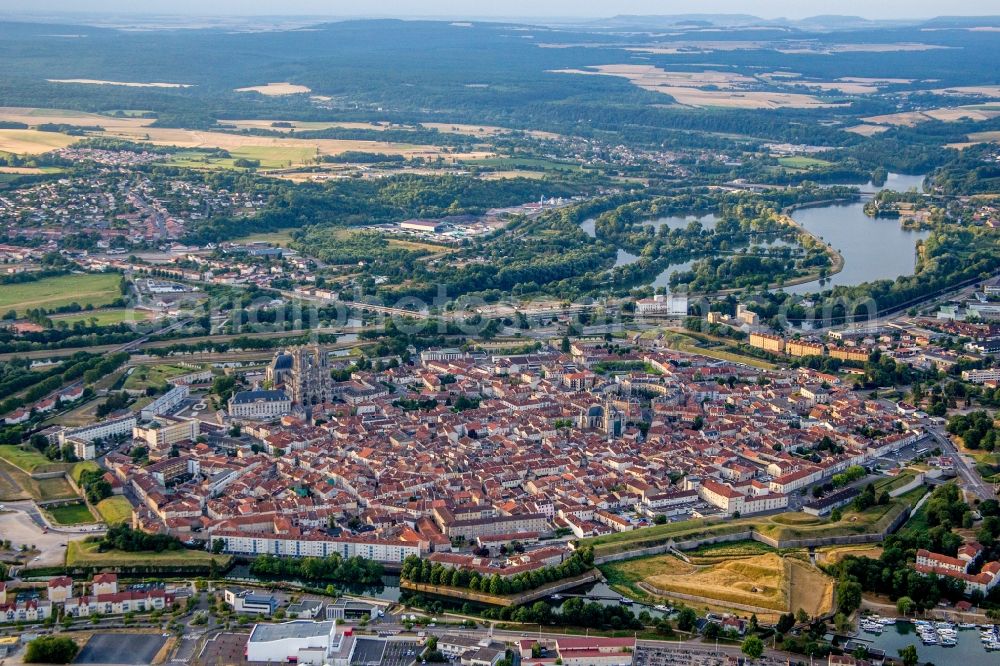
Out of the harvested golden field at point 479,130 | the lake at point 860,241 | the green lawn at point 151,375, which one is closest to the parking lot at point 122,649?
the green lawn at point 151,375

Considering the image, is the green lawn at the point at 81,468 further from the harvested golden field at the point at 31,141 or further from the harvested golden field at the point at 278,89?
the harvested golden field at the point at 278,89

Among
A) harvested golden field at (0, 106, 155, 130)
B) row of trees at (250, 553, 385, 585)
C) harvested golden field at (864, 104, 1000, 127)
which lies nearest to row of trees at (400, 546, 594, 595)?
row of trees at (250, 553, 385, 585)

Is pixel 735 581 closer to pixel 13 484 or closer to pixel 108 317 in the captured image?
pixel 13 484

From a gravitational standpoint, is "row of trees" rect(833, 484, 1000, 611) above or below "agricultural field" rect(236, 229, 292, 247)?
above

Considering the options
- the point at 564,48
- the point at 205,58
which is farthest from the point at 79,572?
the point at 564,48

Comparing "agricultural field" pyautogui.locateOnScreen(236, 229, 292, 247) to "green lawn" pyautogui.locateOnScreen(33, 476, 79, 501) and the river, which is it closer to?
"green lawn" pyautogui.locateOnScreen(33, 476, 79, 501)

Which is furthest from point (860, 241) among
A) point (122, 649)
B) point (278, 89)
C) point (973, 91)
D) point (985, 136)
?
point (278, 89)

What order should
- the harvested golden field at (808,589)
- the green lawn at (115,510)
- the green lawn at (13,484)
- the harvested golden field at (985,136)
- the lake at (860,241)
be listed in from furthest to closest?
the harvested golden field at (985,136) → the lake at (860,241) → the green lawn at (13,484) → the green lawn at (115,510) → the harvested golden field at (808,589)

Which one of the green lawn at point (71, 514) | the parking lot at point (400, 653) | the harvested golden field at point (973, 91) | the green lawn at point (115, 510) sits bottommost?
the green lawn at point (71, 514)
